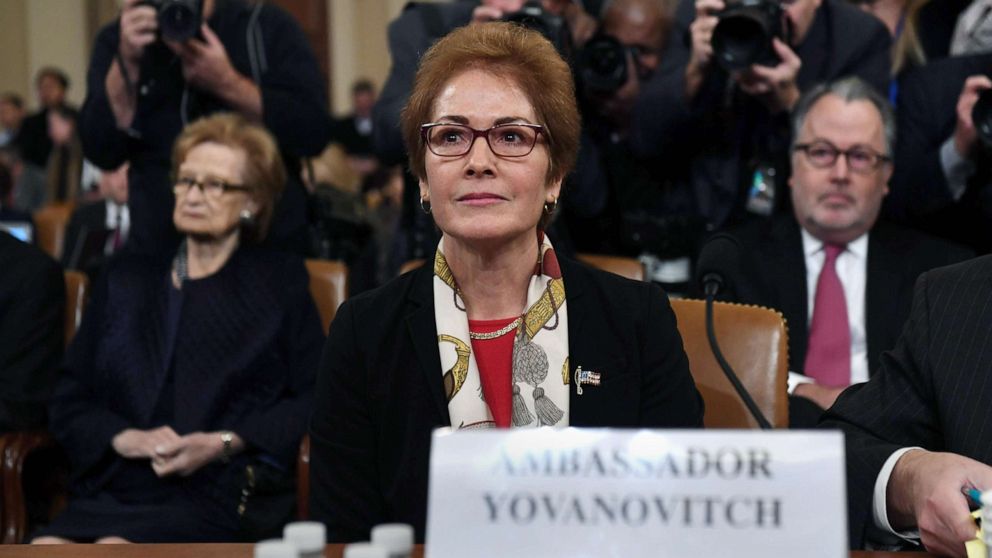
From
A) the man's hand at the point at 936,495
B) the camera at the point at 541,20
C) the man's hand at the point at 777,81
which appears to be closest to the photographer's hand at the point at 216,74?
the camera at the point at 541,20

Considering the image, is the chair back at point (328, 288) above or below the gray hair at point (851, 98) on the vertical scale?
below

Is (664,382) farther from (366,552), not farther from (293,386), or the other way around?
(293,386)

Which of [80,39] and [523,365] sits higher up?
[80,39]

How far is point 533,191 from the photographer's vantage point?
1.93 m

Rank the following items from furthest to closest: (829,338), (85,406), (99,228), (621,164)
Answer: (99,228) → (621,164) → (829,338) → (85,406)

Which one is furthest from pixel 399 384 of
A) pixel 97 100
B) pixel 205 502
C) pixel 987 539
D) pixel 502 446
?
pixel 97 100

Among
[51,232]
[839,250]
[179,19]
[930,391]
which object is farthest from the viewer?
[51,232]

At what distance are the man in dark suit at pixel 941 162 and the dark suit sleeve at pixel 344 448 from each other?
6.19 ft

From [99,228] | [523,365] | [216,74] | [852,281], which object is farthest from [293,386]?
[99,228]

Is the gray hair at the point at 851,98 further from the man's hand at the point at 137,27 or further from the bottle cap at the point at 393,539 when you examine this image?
the bottle cap at the point at 393,539

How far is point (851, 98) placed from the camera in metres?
3.14

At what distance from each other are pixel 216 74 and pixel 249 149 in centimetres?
29

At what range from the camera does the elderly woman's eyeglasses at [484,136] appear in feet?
6.20

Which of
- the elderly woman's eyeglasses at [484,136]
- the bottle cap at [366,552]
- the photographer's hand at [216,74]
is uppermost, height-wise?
the photographer's hand at [216,74]
